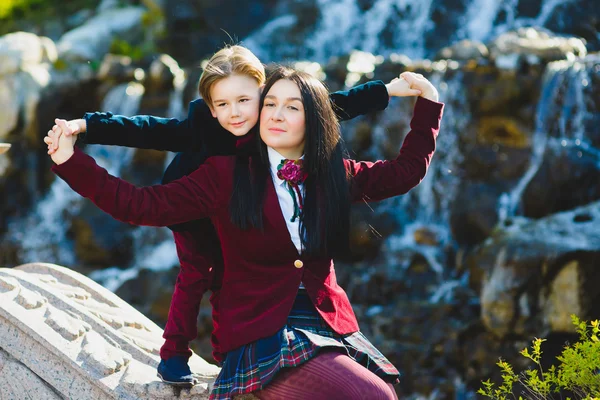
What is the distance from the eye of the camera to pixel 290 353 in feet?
8.31

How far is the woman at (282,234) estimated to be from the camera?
2.54 metres

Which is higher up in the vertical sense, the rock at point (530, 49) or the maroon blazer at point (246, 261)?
the rock at point (530, 49)

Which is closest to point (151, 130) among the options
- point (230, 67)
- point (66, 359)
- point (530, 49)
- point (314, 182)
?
point (230, 67)

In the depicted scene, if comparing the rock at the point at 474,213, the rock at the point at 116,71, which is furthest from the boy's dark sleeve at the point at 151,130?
the rock at the point at 116,71

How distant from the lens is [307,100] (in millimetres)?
2742

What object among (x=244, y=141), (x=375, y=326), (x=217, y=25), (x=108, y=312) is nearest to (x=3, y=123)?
(x=217, y=25)

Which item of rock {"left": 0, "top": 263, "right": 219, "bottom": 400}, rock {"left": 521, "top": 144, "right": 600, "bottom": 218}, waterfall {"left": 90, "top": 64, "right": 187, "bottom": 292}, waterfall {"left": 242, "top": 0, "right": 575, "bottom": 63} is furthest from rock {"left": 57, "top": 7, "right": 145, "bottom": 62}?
rock {"left": 0, "top": 263, "right": 219, "bottom": 400}

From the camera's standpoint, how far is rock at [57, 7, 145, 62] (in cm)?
1199

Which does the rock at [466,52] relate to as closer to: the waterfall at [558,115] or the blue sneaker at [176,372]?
the waterfall at [558,115]

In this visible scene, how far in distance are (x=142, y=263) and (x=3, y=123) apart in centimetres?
263

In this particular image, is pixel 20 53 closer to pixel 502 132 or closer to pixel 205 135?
pixel 502 132

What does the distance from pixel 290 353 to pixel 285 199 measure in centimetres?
50

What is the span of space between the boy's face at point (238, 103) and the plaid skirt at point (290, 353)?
0.60 meters

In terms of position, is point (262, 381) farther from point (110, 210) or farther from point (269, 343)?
point (110, 210)
